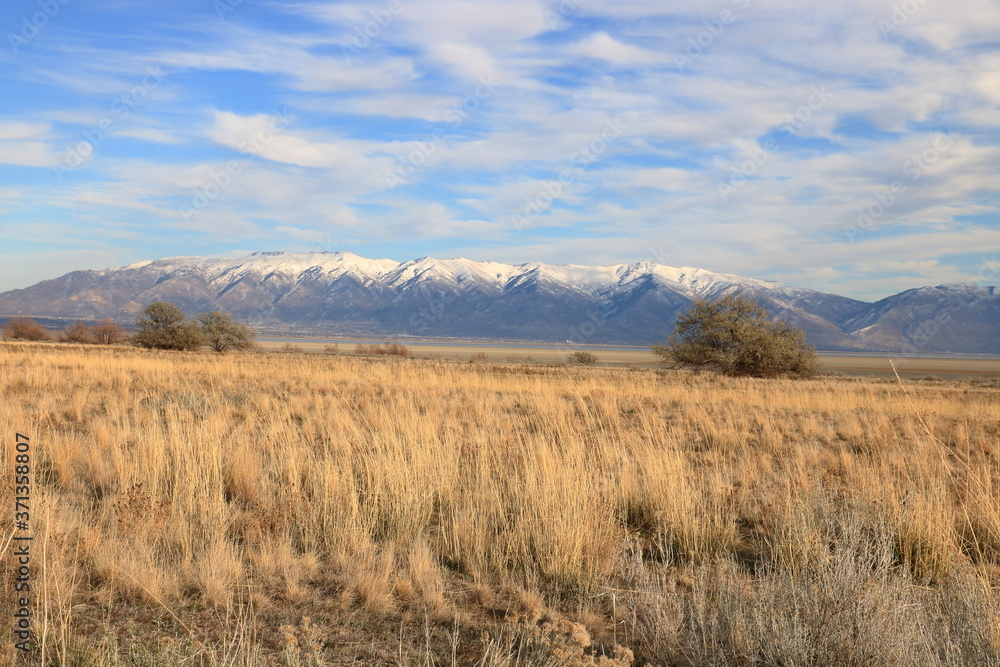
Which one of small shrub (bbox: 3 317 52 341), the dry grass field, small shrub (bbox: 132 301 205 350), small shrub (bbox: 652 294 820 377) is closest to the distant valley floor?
small shrub (bbox: 652 294 820 377)

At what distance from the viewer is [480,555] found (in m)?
4.71

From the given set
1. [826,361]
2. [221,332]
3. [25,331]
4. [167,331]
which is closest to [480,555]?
[167,331]

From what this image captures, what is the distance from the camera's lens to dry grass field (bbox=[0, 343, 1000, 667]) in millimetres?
3246

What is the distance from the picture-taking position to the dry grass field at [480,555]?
325cm

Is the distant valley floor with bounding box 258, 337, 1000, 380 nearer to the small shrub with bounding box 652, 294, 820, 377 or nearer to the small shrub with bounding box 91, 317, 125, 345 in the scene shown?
the small shrub with bounding box 652, 294, 820, 377

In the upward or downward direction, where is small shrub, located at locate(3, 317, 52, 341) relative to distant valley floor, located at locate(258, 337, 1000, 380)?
upward

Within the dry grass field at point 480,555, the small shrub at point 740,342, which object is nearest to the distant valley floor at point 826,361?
the small shrub at point 740,342

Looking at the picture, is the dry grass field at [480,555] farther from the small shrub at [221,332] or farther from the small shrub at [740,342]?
the small shrub at [221,332]

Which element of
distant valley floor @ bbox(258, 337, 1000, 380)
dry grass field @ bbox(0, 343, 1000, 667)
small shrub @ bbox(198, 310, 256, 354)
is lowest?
distant valley floor @ bbox(258, 337, 1000, 380)

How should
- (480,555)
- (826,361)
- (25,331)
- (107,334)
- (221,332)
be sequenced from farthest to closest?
(826,361), (107,334), (25,331), (221,332), (480,555)

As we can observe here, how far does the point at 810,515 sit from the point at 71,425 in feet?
31.6

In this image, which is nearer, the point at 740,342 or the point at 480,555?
the point at 480,555

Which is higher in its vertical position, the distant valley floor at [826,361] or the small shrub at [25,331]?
the small shrub at [25,331]

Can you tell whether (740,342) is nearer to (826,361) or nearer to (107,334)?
(107,334)
